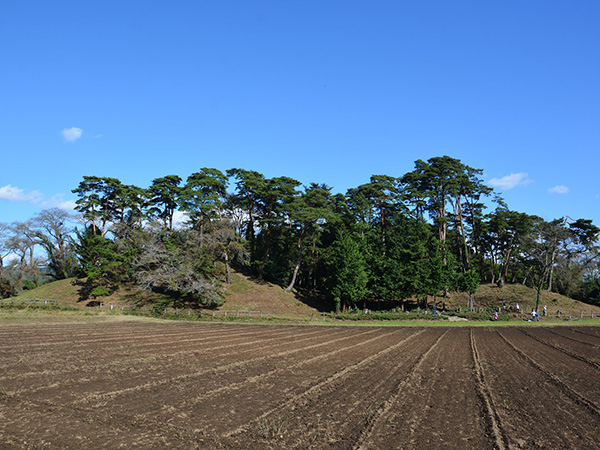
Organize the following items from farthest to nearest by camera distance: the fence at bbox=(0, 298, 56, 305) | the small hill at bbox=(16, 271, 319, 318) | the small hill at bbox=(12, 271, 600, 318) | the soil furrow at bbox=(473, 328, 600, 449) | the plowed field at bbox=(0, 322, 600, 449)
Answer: the small hill at bbox=(12, 271, 600, 318)
the small hill at bbox=(16, 271, 319, 318)
the fence at bbox=(0, 298, 56, 305)
the soil furrow at bbox=(473, 328, 600, 449)
the plowed field at bbox=(0, 322, 600, 449)

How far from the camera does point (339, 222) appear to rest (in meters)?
57.2

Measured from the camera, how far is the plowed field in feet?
24.1

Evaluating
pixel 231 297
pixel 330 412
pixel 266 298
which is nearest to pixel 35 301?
pixel 231 297

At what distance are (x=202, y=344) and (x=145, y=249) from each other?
31514 mm

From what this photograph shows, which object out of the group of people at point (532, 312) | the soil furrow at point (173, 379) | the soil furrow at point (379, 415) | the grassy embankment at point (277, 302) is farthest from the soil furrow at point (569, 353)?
the group of people at point (532, 312)

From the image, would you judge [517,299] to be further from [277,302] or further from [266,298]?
[266,298]

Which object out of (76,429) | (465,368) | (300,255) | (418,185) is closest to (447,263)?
(418,185)

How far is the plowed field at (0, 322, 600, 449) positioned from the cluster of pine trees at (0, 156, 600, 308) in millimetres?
30472

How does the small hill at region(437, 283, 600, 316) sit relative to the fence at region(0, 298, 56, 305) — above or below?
above

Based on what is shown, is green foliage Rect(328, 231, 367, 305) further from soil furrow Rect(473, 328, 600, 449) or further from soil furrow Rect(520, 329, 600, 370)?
soil furrow Rect(473, 328, 600, 449)

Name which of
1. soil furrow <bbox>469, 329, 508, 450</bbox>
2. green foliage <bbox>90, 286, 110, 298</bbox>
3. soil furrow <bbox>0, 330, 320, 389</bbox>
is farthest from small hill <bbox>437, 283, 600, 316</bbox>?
soil furrow <bbox>0, 330, 320, 389</bbox>

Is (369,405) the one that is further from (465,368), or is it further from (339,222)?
(339,222)

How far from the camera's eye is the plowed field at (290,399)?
7.34 meters

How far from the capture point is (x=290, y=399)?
33.0 ft
